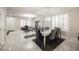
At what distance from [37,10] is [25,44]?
0.80 meters

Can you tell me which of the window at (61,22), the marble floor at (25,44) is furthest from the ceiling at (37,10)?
the marble floor at (25,44)

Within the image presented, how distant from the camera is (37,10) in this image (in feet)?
6.22

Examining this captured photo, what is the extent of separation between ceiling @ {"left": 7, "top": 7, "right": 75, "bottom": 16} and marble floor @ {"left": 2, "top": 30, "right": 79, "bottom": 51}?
1.41 ft

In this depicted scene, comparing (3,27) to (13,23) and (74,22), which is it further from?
(74,22)

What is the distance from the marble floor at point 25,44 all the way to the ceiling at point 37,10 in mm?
429

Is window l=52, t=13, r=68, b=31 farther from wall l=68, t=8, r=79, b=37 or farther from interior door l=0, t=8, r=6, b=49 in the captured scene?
interior door l=0, t=8, r=6, b=49

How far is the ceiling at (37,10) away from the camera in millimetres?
1867

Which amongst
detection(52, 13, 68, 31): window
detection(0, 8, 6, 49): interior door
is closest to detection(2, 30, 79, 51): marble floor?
detection(0, 8, 6, 49): interior door

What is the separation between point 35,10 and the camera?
190cm

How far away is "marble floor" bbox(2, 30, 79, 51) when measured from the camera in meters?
1.88

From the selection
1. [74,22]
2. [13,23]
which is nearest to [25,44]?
[13,23]

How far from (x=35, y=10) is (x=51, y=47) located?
906 mm
